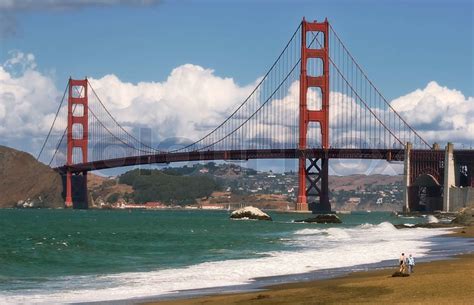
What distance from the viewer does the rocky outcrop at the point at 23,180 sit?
17312 cm

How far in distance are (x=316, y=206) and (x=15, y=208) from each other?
79.7 metres

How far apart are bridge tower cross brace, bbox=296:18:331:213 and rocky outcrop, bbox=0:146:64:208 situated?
207 feet

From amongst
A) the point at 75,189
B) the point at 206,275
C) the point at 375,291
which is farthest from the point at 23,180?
the point at 375,291

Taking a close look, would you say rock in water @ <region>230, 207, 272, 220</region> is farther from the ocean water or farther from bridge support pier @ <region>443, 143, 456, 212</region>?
the ocean water

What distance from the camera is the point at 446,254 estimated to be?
126ft

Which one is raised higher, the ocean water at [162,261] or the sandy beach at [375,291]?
the sandy beach at [375,291]

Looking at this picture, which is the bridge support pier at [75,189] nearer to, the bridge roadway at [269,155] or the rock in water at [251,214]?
the bridge roadway at [269,155]

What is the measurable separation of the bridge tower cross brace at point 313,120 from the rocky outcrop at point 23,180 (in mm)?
63030

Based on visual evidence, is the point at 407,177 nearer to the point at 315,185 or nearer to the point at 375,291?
the point at 315,185

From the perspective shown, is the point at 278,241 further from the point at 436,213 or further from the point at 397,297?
the point at 436,213

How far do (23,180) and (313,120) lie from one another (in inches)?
3214

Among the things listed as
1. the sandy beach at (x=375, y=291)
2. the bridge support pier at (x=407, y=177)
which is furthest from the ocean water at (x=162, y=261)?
the bridge support pier at (x=407, y=177)

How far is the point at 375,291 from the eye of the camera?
23.1m

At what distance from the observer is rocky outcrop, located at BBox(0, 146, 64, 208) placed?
6816 inches
